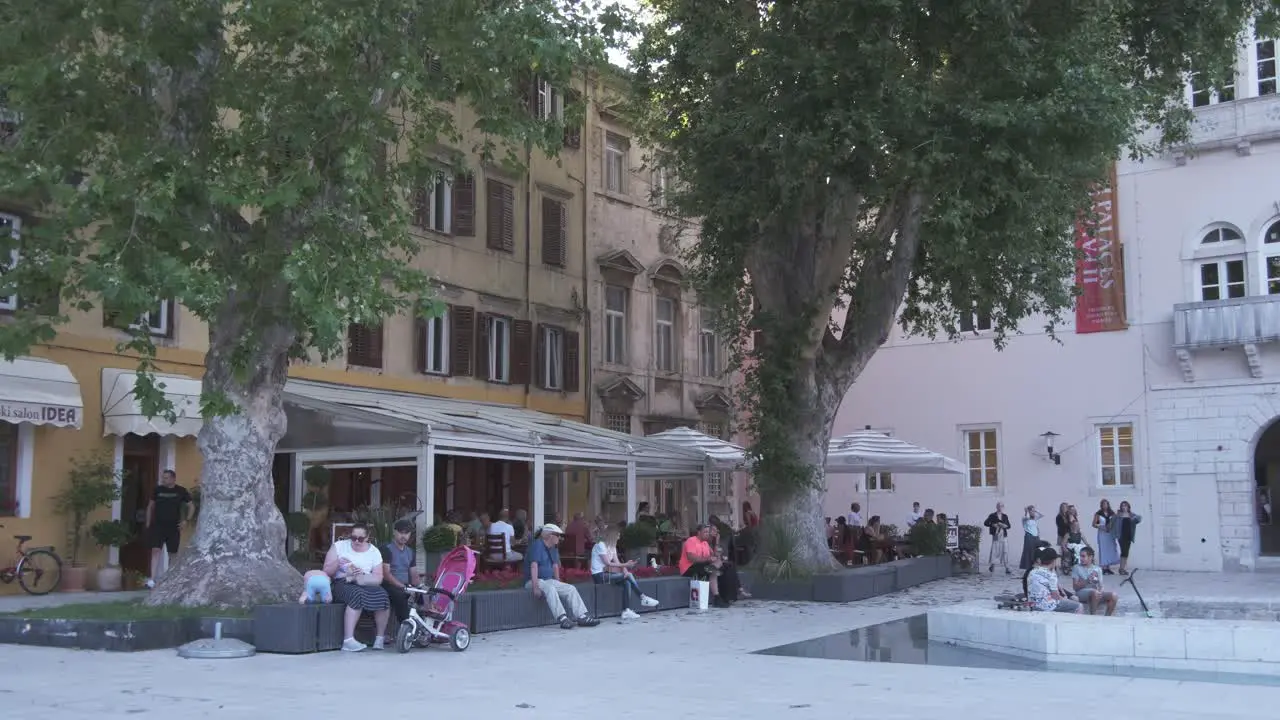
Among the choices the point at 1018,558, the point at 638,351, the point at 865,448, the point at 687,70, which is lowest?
the point at 1018,558

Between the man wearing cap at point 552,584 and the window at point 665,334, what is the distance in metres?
16.3

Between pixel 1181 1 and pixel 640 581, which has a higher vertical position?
pixel 1181 1

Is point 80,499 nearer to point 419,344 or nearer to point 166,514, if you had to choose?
point 166,514

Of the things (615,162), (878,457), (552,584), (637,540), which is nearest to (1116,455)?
(878,457)

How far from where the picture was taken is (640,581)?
1867cm

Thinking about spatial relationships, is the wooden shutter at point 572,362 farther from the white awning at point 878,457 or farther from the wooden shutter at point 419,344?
the white awning at point 878,457

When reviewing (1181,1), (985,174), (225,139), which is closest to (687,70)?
(985,174)

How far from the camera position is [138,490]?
21.2 meters

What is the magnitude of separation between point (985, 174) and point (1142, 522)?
14688mm

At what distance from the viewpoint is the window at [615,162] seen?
31750 millimetres

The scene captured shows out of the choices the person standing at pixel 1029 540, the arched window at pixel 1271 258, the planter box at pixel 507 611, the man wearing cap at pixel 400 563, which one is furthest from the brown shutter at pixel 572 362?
the arched window at pixel 1271 258

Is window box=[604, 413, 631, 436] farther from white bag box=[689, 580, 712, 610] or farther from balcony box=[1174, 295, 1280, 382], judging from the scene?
balcony box=[1174, 295, 1280, 382]

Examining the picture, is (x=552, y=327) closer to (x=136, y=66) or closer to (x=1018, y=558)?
(x=1018, y=558)

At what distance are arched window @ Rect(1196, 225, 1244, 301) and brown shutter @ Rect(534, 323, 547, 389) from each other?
48.0 feet
